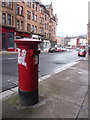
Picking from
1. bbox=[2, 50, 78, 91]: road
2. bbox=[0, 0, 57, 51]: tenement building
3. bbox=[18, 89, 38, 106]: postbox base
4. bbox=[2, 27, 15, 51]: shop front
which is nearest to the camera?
bbox=[18, 89, 38, 106]: postbox base

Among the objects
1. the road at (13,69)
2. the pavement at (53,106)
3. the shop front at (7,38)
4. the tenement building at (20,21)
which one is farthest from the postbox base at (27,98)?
the shop front at (7,38)

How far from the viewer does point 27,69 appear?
304 centimetres

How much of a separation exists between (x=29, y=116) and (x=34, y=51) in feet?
4.88

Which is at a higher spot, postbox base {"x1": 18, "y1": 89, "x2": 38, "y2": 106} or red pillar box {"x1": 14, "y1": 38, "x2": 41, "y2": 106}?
red pillar box {"x1": 14, "y1": 38, "x2": 41, "y2": 106}

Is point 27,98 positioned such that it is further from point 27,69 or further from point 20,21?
point 20,21

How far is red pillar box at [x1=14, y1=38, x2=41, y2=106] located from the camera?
2.99 m

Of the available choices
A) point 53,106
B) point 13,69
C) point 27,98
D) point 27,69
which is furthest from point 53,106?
point 13,69

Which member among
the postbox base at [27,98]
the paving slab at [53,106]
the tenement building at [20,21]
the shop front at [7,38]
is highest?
the tenement building at [20,21]

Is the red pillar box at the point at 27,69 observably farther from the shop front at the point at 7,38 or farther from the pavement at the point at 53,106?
the shop front at the point at 7,38

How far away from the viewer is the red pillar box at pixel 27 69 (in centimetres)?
299

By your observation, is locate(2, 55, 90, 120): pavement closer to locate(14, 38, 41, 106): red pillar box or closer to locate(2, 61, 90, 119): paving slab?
locate(2, 61, 90, 119): paving slab

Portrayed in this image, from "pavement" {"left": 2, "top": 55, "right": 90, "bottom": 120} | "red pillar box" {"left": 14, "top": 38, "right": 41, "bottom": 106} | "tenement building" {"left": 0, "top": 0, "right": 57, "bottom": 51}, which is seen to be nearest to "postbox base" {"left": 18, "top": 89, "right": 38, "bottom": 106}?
"red pillar box" {"left": 14, "top": 38, "right": 41, "bottom": 106}

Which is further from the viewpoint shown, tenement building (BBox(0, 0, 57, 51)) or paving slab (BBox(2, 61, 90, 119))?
tenement building (BBox(0, 0, 57, 51))

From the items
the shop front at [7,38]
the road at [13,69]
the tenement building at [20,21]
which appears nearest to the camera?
the road at [13,69]
